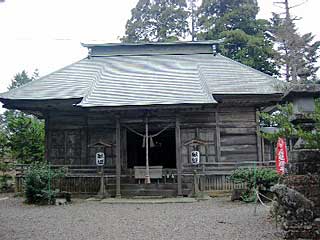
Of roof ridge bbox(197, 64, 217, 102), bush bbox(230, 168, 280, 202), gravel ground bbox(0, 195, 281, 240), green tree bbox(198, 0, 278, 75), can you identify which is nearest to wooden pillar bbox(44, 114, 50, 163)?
gravel ground bbox(0, 195, 281, 240)

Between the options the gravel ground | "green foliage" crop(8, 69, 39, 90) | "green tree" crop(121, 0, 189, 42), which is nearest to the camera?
the gravel ground

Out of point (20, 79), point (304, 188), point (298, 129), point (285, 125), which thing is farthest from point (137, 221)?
point (20, 79)

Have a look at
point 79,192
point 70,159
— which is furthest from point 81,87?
point 79,192

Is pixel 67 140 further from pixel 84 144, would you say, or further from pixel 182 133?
pixel 182 133

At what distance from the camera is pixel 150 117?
52.2ft

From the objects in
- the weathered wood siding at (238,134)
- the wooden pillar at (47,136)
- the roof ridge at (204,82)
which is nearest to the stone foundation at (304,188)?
the roof ridge at (204,82)

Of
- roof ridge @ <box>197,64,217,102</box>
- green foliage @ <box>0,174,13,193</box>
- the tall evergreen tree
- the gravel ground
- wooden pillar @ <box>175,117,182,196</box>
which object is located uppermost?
the tall evergreen tree

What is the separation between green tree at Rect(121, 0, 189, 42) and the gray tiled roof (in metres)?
12.2

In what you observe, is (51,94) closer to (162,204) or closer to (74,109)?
(74,109)

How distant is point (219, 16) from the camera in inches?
1163

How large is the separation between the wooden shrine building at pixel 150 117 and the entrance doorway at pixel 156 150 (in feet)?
8.47

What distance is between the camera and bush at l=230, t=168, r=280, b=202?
39.2 feet

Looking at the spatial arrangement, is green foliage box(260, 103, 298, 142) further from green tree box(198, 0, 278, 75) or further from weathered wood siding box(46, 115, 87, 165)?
green tree box(198, 0, 278, 75)

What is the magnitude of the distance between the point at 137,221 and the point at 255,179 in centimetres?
453
